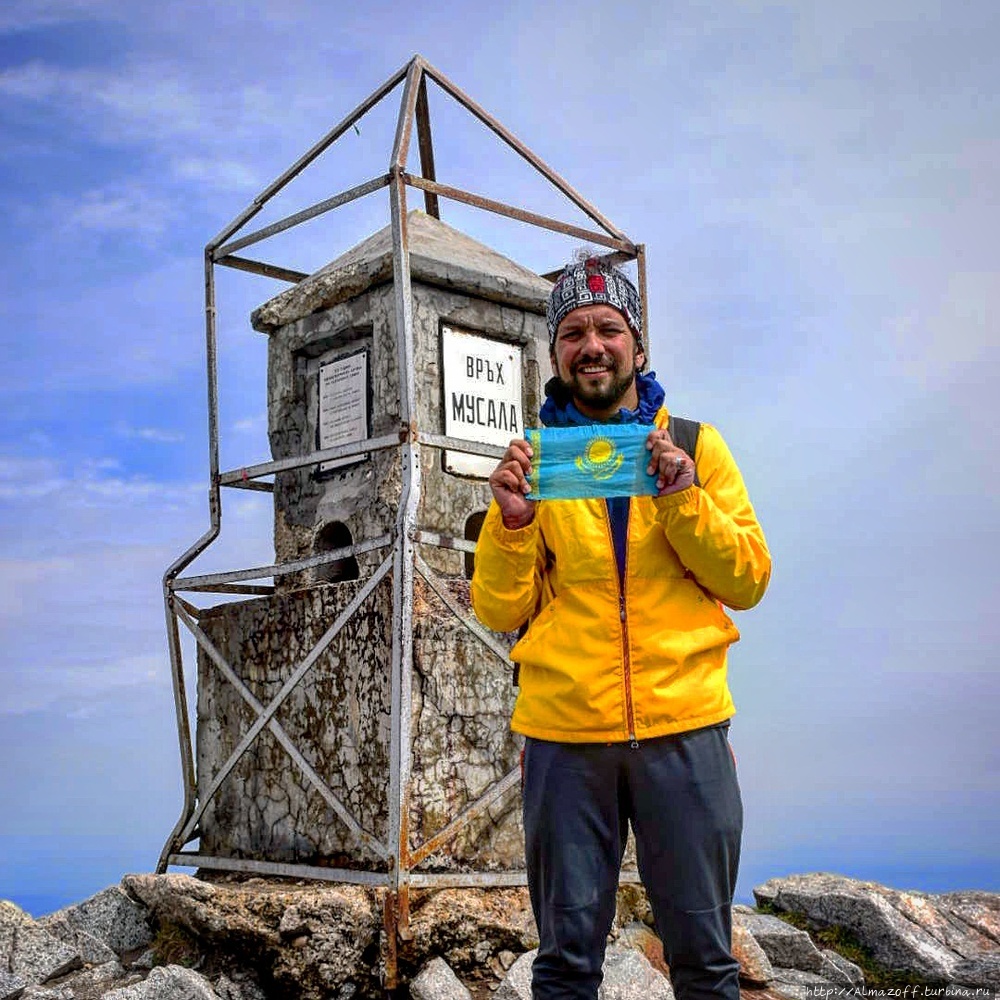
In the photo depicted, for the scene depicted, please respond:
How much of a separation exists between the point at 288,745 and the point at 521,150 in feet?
14.4

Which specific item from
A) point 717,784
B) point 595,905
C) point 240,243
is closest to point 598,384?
point 717,784

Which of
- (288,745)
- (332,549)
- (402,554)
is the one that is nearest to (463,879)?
(288,745)

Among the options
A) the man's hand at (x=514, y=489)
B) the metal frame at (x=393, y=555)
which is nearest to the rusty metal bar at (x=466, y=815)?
the metal frame at (x=393, y=555)

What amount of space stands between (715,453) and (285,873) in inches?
183

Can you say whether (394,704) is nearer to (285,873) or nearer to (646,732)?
(285,873)

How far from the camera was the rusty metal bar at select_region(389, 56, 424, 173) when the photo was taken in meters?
7.49

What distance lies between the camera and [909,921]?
8648mm

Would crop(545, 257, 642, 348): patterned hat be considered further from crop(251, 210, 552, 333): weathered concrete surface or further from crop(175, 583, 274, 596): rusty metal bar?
crop(175, 583, 274, 596): rusty metal bar

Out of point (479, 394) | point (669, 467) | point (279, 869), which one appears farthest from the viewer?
point (479, 394)

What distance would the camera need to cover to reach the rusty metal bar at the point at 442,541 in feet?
23.1

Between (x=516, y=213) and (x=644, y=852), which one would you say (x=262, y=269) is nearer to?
(x=516, y=213)

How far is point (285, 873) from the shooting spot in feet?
23.9

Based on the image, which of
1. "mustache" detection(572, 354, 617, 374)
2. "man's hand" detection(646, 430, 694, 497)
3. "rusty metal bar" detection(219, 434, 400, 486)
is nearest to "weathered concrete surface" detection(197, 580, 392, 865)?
"rusty metal bar" detection(219, 434, 400, 486)

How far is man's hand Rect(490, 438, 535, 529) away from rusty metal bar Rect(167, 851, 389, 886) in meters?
3.70
